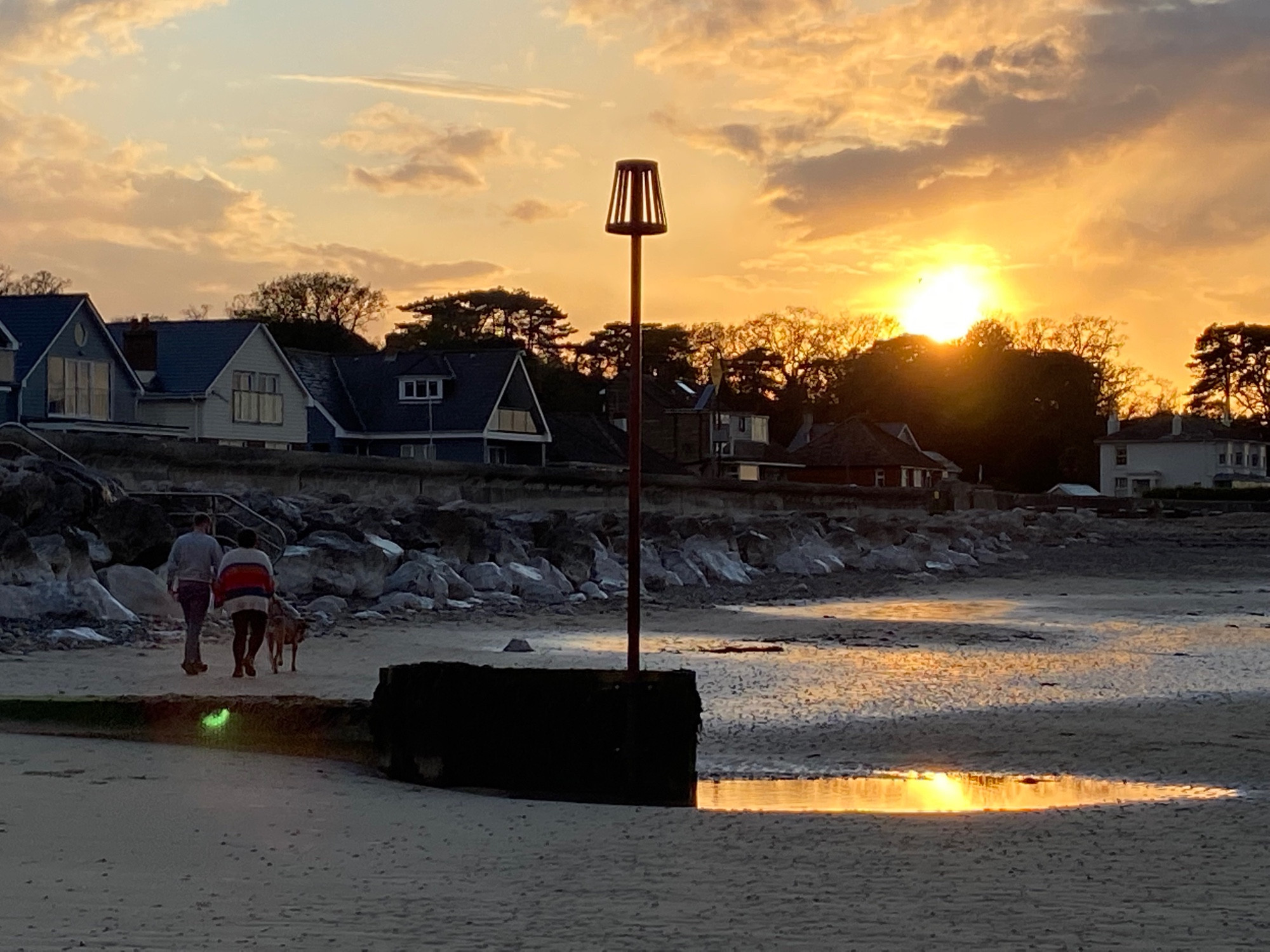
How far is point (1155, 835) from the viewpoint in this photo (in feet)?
29.1

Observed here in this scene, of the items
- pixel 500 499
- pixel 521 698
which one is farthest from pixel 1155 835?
pixel 500 499

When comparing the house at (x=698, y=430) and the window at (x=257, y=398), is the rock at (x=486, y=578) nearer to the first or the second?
the window at (x=257, y=398)

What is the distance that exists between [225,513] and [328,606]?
194 inches

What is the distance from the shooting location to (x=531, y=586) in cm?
2623

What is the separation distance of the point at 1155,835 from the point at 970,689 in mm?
7689

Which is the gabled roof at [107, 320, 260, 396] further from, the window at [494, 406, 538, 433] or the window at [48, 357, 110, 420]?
the window at [494, 406, 538, 433]

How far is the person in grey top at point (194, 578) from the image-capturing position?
14.7 metres

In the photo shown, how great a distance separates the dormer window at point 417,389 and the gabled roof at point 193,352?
8617mm

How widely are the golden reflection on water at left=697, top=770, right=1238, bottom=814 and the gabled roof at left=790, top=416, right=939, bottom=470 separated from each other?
266ft

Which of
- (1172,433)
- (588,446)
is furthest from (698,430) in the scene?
(1172,433)

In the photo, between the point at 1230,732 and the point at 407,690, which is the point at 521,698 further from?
the point at 1230,732

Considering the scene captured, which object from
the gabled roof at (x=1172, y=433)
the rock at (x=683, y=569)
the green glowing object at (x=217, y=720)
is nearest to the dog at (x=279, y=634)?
the green glowing object at (x=217, y=720)

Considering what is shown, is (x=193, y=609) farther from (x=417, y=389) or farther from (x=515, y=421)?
(x=515, y=421)

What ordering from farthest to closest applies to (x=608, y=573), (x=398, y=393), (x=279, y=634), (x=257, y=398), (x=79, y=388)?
(x=398, y=393) < (x=257, y=398) < (x=79, y=388) < (x=608, y=573) < (x=279, y=634)
